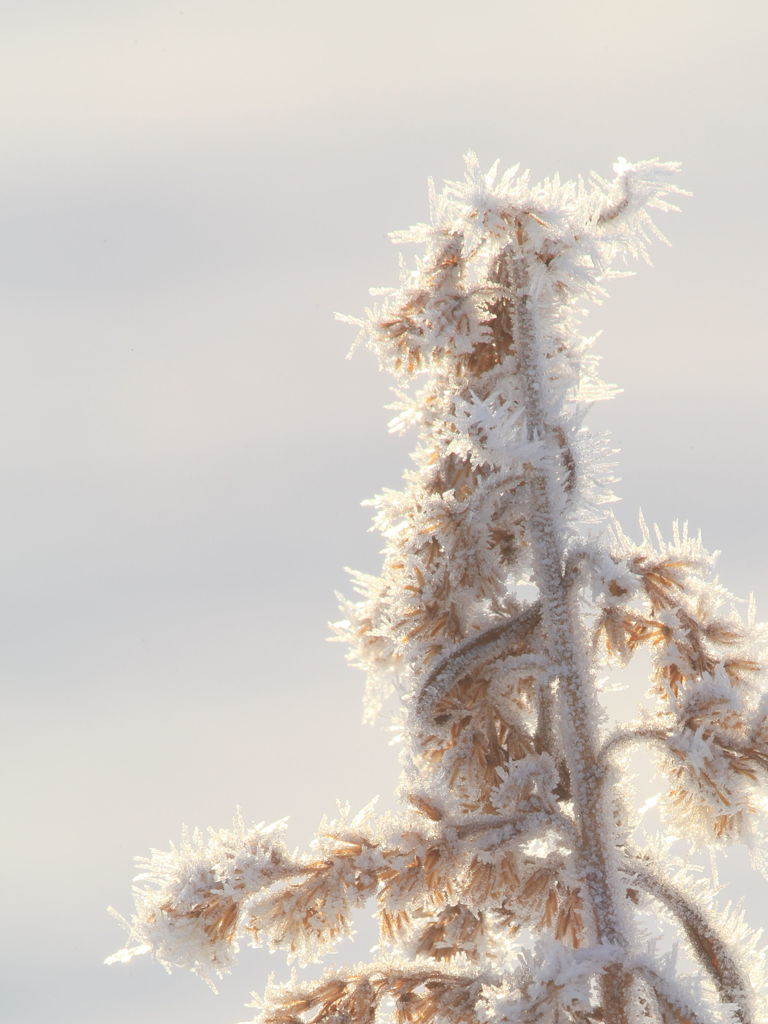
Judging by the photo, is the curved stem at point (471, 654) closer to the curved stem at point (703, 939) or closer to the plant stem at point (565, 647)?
the plant stem at point (565, 647)

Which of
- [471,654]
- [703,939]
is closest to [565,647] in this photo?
[471,654]

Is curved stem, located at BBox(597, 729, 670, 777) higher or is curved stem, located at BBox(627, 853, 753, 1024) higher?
curved stem, located at BBox(597, 729, 670, 777)

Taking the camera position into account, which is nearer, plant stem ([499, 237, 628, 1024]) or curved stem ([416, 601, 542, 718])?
plant stem ([499, 237, 628, 1024])

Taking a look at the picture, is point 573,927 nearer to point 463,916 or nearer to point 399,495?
point 463,916

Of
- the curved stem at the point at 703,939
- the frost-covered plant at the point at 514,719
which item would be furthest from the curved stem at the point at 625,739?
the curved stem at the point at 703,939

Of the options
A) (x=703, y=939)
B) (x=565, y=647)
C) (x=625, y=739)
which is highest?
(x=565, y=647)

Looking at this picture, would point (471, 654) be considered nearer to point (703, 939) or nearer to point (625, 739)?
point (625, 739)

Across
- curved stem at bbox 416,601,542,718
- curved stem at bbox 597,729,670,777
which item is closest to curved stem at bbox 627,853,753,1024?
curved stem at bbox 597,729,670,777

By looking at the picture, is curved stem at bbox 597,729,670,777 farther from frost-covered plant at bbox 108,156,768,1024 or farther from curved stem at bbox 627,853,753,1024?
curved stem at bbox 627,853,753,1024
